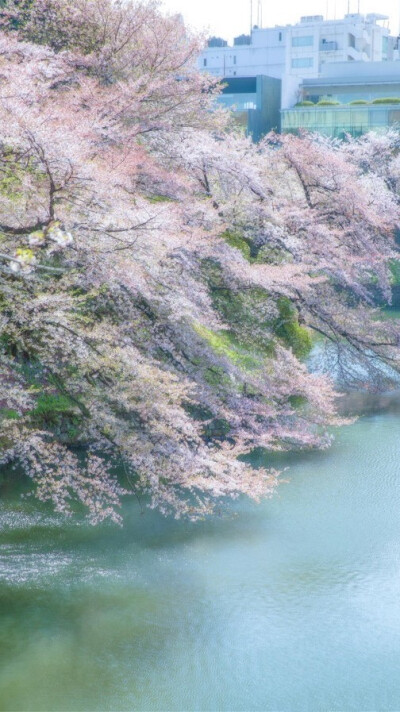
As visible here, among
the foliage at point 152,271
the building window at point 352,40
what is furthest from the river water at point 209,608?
the building window at point 352,40

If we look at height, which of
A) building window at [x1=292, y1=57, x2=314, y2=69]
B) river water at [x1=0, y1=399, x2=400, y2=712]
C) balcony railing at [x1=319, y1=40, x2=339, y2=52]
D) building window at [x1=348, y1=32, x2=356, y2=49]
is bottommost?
river water at [x1=0, y1=399, x2=400, y2=712]

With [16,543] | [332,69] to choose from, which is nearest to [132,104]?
[16,543]

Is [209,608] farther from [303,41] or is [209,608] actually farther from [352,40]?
[352,40]

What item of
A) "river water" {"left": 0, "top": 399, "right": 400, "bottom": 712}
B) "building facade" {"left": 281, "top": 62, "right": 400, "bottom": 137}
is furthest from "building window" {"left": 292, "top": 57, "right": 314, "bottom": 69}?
"river water" {"left": 0, "top": 399, "right": 400, "bottom": 712}

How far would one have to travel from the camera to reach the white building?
189 ft

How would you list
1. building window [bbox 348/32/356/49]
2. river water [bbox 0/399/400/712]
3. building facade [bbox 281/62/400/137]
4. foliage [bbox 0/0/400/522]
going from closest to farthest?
river water [bbox 0/399/400/712], foliage [bbox 0/0/400/522], building facade [bbox 281/62/400/137], building window [bbox 348/32/356/49]

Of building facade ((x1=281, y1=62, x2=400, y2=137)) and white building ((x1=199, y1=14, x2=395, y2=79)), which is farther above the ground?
white building ((x1=199, y1=14, x2=395, y2=79))

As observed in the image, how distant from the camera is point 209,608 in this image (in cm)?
820

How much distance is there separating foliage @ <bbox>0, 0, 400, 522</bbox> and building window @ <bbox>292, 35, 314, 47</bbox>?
160ft

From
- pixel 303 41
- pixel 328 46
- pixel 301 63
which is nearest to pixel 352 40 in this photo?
pixel 328 46

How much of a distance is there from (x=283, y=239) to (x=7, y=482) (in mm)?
7136

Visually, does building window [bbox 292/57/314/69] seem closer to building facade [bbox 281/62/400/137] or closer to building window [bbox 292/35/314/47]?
building window [bbox 292/35/314/47]

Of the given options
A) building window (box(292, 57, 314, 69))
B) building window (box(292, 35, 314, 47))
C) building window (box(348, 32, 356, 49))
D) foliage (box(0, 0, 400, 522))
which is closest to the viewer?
foliage (box(0, 0, 400, 522))

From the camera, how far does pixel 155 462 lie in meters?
9.02
